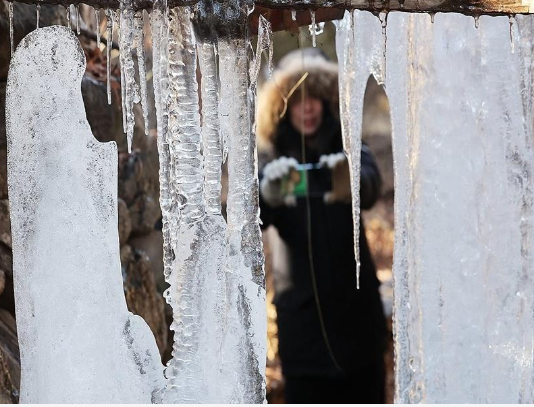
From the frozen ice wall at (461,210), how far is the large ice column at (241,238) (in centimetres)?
64

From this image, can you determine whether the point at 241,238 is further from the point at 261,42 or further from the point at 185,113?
the point at 261,42

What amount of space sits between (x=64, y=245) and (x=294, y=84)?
1.66 metres

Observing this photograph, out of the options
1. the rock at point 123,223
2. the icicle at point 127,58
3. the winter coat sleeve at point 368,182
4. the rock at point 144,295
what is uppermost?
the icicle at point 127,58

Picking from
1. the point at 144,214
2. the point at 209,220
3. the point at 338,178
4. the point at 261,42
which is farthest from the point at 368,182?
the point at 209,220

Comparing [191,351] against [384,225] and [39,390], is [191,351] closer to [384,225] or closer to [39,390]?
[39,390]

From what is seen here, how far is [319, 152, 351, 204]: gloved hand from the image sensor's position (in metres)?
3.22

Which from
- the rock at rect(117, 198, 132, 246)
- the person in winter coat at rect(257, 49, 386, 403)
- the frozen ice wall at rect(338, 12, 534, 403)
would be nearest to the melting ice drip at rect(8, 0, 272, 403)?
the frozen ice wall at rect(338, 12, 534, 403)

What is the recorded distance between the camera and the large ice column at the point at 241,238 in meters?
1.72

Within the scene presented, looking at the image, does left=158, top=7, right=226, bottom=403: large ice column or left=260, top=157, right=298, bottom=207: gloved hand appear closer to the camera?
left=158, top=7, right=226, bottom=403: large ice column

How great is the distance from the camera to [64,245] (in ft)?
5.86

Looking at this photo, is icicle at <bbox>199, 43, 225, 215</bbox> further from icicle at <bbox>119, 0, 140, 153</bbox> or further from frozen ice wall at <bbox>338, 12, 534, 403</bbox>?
frozen ice wall at <bbox>338, 12, 534, 403</bbox>

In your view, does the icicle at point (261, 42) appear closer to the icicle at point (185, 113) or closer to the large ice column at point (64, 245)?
the icicle at point (185, 113)

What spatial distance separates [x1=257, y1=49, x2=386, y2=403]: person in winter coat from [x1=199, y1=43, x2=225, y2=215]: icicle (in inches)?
55.6

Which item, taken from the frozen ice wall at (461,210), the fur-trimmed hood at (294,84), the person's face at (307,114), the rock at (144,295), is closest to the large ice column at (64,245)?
the frozen ice wall at (461,210)
